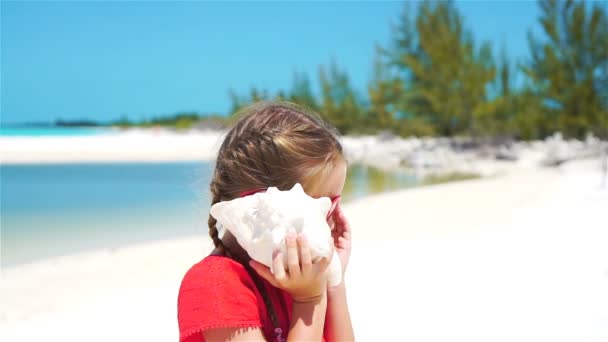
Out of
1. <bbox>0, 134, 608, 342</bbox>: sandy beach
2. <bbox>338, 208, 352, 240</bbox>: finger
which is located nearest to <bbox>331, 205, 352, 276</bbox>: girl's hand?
<bbox>338, 208, 352, 240</bbox>: finger

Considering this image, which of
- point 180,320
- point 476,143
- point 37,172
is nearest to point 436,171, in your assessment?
point 476,143

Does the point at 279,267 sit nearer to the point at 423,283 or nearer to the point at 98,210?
the point at 423,283

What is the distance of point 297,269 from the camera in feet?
3.78

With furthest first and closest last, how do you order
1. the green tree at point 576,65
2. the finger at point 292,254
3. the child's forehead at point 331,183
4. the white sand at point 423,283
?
the green tree at point 576,65 < the white sand at point 423,283 < the child's forehead at point 331,183 < the finger at point 292,254

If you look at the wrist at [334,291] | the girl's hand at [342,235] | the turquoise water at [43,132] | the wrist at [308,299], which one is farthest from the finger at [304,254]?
the turquoise water at [43,132]

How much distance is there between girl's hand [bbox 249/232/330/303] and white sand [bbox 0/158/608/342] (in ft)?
6.32

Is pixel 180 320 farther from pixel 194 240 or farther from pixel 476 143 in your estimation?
pixel 476 143

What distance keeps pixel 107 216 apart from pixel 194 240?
2.90 metres

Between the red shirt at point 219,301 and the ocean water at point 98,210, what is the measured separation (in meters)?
0.40

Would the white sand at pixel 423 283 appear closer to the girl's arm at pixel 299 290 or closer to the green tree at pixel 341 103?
the girl's arm at pixel 299 290

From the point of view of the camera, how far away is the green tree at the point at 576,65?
20812mm

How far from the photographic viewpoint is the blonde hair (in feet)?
4.36

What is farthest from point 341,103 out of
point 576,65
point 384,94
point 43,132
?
point 43,132

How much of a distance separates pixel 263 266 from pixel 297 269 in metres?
0.09
